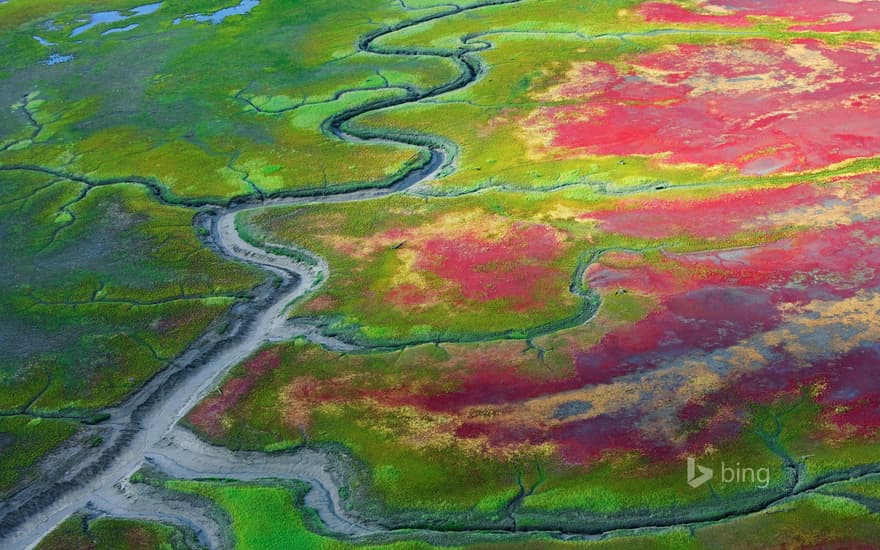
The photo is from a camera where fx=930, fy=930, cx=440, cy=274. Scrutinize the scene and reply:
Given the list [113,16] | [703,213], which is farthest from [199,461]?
[113,16]

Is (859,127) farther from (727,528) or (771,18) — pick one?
(727,528)

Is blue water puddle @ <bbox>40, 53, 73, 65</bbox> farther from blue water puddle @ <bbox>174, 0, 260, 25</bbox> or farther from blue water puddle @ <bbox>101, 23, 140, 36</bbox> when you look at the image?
blue water puddle @ <bbox>174, 0, 260, 25</bbox>

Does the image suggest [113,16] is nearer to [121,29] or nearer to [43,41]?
[121,29]

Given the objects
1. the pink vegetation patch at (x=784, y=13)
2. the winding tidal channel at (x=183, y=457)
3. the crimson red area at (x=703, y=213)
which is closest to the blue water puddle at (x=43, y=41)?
the winding tidal channel at (x=183, y=457)

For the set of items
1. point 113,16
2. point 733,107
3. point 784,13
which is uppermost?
point 113,16

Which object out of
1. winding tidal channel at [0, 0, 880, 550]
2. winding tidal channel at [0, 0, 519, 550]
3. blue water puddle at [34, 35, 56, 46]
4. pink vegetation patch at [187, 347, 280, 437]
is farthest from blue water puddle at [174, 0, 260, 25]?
pink vegetation patch at [187, 347, 280, 437]
